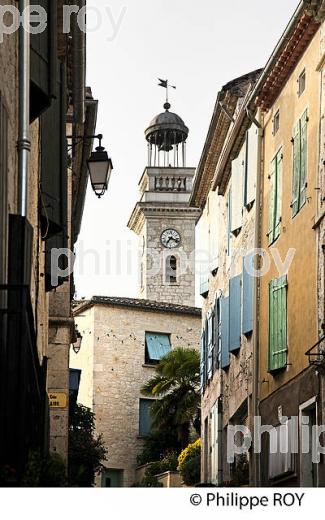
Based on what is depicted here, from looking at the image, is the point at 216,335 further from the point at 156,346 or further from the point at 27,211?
the point at 156,346

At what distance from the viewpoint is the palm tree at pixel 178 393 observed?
4497cm

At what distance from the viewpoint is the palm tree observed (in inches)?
1770

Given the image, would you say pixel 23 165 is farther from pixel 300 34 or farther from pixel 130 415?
pixel 130 415

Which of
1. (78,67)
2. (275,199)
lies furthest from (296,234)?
(78,67)

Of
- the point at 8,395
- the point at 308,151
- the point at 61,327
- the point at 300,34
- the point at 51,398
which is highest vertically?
the point at 300,34

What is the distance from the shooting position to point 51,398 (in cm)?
2386

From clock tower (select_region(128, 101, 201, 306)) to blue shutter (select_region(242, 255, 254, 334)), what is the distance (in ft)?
165

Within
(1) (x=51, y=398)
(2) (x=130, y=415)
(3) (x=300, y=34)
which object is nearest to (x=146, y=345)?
(2) (x=130, y=415)

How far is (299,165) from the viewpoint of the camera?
21.1 metres

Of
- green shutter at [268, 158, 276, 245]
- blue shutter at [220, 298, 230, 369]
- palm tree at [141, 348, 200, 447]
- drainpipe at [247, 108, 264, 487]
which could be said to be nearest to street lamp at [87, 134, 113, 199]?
green shutter at [268, 158, 276, 245]

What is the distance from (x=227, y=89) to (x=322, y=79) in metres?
9.29

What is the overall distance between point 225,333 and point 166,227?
1938 inches

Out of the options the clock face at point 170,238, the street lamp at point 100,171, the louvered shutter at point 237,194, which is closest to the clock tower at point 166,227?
the clock face at point 170,238

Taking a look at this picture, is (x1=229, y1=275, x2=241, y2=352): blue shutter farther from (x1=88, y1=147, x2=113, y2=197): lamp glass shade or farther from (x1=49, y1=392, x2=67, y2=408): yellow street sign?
(x1=88, y1=147, x2=113, y2=197): lamp glass shade
